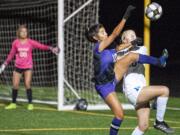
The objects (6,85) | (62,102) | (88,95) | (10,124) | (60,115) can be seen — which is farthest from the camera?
(6,85)

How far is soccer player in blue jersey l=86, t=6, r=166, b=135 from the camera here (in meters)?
11.2

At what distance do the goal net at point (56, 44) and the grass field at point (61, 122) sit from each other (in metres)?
0.96

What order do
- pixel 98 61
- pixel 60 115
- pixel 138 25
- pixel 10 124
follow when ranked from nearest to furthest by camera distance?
pixel 98 61 → pixel 10 124 → pixel 60 115 → pixel 138 25

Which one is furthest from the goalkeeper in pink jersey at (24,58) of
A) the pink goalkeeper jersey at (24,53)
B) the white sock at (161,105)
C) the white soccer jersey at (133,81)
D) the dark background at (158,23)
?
the dark background at (158,23)

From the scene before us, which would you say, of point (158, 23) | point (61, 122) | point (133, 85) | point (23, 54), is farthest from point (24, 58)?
point (158, 23)

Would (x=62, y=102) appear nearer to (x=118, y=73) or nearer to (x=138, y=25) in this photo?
(x=118, y=73)

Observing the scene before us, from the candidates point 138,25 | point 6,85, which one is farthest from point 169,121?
point 138,25

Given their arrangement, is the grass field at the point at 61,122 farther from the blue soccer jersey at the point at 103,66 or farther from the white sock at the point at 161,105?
the blue soccer jersey at the point at 103,66

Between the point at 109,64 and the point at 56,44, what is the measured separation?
10.8 m

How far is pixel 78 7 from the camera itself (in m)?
18.4

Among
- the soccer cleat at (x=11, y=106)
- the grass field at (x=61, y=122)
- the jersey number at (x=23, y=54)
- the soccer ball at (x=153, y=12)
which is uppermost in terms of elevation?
the soccer ball at (x=153, y=12)

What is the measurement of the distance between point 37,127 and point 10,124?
70 centimetres

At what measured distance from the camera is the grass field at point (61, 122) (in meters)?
13.5

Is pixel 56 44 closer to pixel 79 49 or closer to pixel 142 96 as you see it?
pixel 79 49
